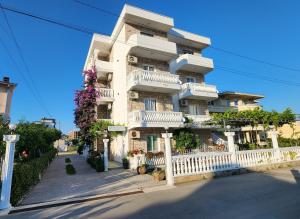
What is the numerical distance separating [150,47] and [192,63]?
5542 mm

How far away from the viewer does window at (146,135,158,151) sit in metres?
17.2

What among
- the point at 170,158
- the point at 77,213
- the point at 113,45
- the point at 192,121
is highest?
the point at 113,45

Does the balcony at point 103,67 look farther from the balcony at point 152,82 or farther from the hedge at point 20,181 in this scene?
the hedge at point 20,181

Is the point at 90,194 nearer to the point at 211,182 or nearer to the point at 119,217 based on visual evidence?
the point at 119,217

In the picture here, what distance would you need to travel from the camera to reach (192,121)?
18797 millimetres

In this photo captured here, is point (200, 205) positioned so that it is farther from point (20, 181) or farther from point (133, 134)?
point (133, 134)

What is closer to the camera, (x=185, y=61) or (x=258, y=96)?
(x=185, y=61)

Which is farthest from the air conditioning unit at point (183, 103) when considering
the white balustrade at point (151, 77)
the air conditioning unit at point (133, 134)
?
the air conditioning unit at point (133, 134)

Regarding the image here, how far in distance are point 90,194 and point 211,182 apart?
5.65 m

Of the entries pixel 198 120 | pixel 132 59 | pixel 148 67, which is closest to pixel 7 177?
pixel 132 59

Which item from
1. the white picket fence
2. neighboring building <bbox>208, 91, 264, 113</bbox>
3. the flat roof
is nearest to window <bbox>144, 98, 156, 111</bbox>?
the white picket fence

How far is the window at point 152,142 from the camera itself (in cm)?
1718

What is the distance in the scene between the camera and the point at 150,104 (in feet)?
59.7

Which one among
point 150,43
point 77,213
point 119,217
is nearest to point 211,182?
point 119,217
